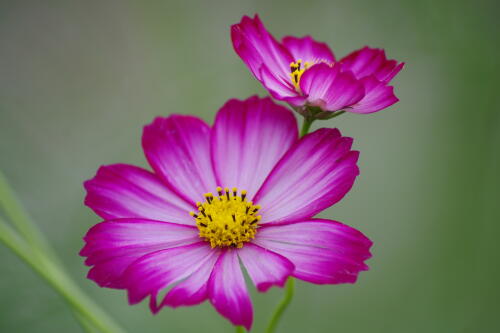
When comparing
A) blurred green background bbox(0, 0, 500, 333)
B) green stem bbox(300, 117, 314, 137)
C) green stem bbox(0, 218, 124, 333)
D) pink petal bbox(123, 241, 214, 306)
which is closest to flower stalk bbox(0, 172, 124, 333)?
green stem bbox(0, 218, 124, 333)

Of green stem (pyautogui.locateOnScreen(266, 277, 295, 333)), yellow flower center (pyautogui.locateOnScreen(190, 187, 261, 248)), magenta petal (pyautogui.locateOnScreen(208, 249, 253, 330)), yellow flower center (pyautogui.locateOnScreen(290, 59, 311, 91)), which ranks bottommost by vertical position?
green stem (pyautogui.locateOnScreen(266, 277, 295, 333))

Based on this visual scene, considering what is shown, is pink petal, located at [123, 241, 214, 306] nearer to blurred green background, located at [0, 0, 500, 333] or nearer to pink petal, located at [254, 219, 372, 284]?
pink petal, located at [254, 219, 372, 284]

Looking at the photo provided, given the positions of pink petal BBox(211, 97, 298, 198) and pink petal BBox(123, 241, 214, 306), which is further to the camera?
pink petal BBox(211, 97, 298, 198)

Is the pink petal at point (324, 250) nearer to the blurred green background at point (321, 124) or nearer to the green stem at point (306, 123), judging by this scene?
the green stem at point (306, 123)

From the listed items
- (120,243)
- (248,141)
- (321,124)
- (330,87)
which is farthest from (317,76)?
(321,124)

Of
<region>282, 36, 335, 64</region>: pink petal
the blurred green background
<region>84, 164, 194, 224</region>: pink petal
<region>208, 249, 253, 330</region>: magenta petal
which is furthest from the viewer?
the blurred green background

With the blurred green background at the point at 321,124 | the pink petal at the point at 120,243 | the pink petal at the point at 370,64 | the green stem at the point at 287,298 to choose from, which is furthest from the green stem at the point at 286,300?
the blurred green background at the point at 321,124

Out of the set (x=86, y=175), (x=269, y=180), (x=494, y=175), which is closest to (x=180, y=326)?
(x=86, y=175)
